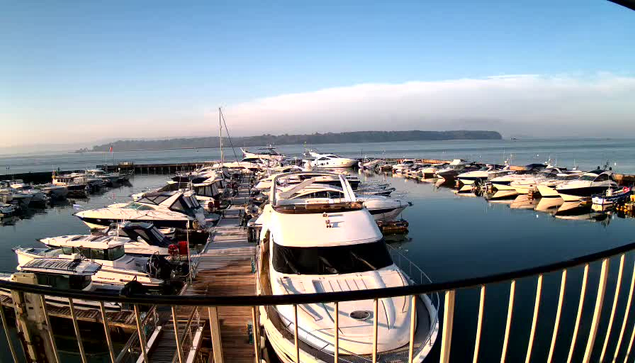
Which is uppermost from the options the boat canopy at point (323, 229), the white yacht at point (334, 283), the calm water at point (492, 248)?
the boat canopy at point (323, 229)

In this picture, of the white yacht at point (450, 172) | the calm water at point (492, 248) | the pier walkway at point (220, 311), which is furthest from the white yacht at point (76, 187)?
the white yacht at point (450, 172)

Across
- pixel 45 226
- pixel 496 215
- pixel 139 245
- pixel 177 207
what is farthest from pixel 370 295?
pixel 45 226

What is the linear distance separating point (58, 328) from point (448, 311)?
1384 cm

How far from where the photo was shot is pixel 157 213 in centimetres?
2027

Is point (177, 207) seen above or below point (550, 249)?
above

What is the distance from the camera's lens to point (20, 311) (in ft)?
8.66

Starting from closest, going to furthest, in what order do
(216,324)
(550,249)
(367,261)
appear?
(216,324)
(367,261)
(550,249)

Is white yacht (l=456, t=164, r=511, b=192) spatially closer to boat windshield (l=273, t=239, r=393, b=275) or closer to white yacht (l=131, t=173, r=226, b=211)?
white yacht (l=131, t=173, r=226, b=211)

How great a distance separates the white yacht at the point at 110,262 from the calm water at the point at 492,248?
7.33 ft

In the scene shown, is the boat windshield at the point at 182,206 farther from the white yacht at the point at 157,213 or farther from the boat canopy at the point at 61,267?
the boat canopy at the point at 61,267

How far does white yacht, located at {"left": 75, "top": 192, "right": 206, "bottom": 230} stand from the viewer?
66.3 ft

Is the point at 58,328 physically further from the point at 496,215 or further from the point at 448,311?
the point at 496,215

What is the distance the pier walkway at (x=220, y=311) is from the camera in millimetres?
7578

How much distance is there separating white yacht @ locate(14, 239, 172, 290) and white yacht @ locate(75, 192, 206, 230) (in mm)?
6405
